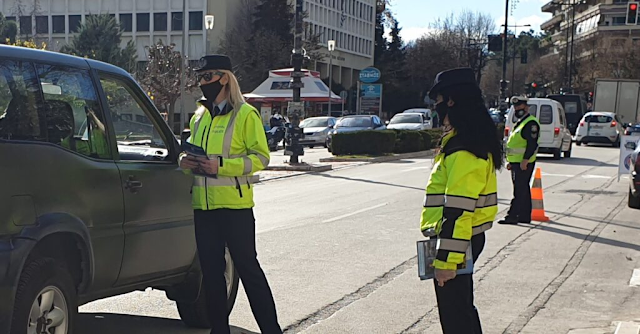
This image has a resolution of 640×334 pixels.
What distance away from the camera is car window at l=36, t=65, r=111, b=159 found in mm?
4926

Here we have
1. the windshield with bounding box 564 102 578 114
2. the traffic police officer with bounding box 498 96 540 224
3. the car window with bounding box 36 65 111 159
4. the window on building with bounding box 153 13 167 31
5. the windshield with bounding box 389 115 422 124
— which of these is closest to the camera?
Answer: the car window with bounding box 36 65 111 159

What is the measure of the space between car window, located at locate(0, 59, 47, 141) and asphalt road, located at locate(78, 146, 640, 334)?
2164 mm

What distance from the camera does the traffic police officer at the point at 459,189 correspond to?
436cm

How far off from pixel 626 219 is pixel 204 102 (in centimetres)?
1038

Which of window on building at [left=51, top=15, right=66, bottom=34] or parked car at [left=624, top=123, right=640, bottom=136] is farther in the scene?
window on building at [left=51, top=15, right=66, bottom=34]

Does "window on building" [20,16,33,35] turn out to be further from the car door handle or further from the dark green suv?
the car door handle

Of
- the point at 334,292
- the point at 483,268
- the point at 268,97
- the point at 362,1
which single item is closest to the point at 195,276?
the point at 334,292

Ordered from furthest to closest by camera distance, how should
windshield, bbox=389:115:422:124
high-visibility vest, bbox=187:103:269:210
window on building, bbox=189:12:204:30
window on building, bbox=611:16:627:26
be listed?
window on building, bbox=611:16:627:26, window on building, bbox=189:12:204:30, windshield, bbox=389:115:422:124, high-visibility vest, bbox=187:103:269:210

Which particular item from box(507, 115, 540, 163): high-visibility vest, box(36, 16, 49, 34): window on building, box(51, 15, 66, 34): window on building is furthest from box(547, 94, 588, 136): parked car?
box(36, 16, 49, 34): window on building

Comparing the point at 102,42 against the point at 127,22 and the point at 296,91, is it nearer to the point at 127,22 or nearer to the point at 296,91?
the point at 127,22

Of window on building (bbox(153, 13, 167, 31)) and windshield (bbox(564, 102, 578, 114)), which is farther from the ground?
window on building (bbox(153, 13, 167, 31))

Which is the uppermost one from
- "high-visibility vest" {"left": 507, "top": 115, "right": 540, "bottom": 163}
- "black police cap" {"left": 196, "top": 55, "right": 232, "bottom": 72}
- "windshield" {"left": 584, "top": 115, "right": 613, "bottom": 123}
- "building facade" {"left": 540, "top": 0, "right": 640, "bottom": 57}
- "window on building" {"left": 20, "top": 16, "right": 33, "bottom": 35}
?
"building facade" {"left": 540, "top": 0, "right": 640, "bottom": 57}

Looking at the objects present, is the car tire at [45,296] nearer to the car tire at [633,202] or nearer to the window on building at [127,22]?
the car tire at [633,202]

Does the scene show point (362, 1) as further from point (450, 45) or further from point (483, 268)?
point (483, 268)
